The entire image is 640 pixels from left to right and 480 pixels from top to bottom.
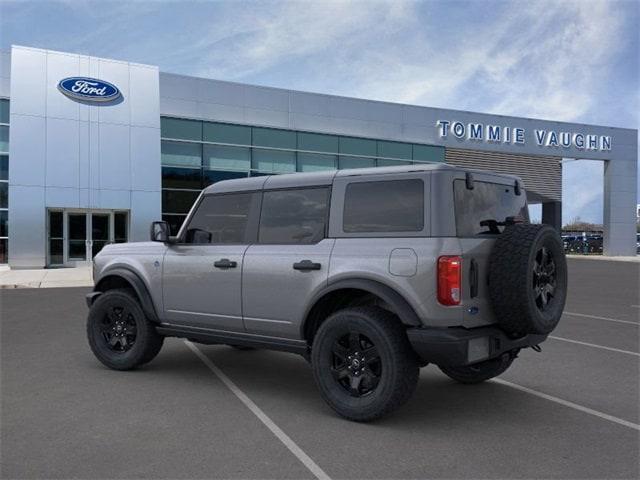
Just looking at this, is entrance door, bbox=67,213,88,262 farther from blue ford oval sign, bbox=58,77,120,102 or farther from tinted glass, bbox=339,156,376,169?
tinted glass, bbox=339,156,376,169

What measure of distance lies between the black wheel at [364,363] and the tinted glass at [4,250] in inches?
847

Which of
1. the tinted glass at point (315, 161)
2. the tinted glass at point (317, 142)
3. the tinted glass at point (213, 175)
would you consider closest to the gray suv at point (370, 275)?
the tinted glass at point (213, 175)

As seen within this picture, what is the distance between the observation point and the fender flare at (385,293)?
14.3 ft

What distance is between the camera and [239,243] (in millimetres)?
5527

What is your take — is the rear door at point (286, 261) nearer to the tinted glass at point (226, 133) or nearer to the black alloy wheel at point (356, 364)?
the black alloy wheel at point (356, 364)

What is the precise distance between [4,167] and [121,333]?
1932 centimetres

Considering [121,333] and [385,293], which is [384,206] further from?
[121,333]

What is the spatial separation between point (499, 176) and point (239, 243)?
2453 millimetres

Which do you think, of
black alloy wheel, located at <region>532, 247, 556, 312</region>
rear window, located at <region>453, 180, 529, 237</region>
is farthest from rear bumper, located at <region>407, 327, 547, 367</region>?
rear window, located at <region>453, 180, 529, 237</region>

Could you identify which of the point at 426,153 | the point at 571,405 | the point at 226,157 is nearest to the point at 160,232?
the point at 571,405

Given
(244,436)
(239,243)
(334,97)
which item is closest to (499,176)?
(239,243)

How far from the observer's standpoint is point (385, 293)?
14.6ft

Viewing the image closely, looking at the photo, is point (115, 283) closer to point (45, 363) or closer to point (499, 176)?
point (45, 363)

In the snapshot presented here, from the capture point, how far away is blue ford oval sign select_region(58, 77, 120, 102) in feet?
72.9
